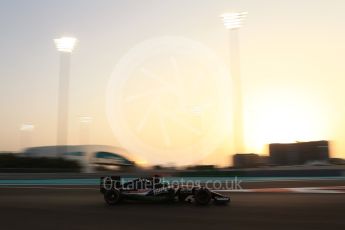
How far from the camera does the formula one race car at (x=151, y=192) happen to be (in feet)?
43.5

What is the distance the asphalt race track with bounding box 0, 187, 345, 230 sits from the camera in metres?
9.61

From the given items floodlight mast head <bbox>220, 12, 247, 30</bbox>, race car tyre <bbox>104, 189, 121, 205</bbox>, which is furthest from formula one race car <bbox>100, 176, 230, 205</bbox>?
floodlight mast head <bbox>220, 12, 247, 30</bbox>

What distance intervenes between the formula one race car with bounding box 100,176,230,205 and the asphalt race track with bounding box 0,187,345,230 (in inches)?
10.5

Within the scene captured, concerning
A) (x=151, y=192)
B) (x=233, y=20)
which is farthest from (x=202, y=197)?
(x=233, y=20)

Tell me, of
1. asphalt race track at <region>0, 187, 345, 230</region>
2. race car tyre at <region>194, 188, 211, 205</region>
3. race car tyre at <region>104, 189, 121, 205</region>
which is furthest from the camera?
race car tyre at <region>104, 189, 121, 205</region>

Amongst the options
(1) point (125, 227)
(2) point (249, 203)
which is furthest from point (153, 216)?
(2) point (249, 203)

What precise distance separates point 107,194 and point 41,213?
2.28 metres

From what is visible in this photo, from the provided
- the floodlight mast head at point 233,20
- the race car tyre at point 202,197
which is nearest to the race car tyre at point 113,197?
the race car tyre at point 202,197

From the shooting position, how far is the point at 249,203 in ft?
43.1

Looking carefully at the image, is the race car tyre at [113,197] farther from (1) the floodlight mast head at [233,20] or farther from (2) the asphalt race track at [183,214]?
(1) the floodlight mast head at [233,20]

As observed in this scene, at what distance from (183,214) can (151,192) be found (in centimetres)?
256

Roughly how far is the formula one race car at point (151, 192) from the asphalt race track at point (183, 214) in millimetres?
267

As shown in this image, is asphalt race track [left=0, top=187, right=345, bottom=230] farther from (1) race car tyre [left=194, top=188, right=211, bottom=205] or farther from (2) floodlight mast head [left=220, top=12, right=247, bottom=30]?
(2) floodlight mast head [left=220, top=12, right=247, bottom=30]

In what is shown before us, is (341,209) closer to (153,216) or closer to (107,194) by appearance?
(153,216)
